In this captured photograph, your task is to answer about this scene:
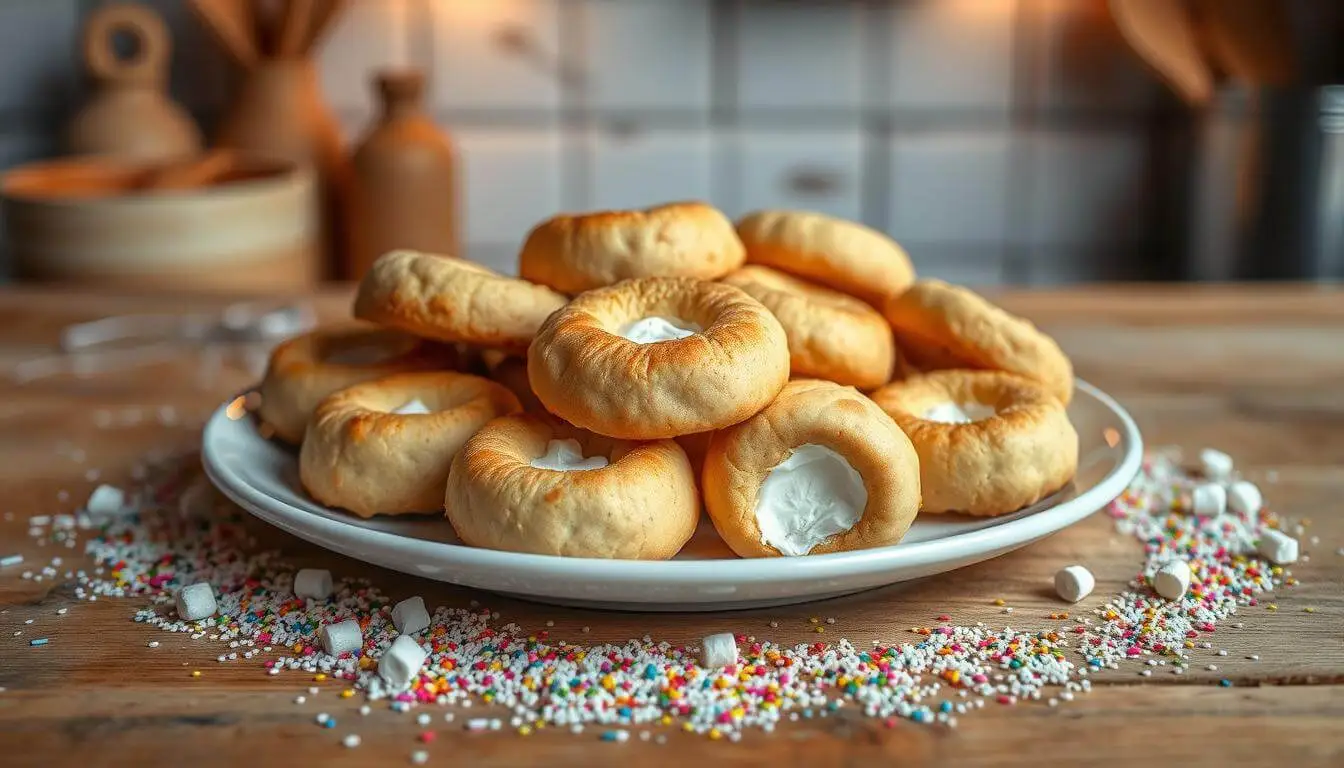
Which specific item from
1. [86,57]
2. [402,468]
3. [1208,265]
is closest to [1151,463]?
[402,468]

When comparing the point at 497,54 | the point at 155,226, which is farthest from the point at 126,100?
the point at 497,54

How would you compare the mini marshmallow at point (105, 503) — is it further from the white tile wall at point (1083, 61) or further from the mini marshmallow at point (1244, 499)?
the white tile wall at point (1083, 61)

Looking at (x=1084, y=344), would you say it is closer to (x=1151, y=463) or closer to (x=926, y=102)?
(x=1151, y=463)

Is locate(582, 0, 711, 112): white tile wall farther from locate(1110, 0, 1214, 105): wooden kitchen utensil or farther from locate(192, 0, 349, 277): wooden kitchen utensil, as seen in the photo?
locate(1110, 0, 1214, 105): wooden kitchen utensil

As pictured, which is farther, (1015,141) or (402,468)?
(1015,141)

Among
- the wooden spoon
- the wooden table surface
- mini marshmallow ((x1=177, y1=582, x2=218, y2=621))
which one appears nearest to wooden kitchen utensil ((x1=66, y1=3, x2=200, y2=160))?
the wooden spoon

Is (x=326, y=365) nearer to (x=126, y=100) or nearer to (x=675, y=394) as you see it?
(x=675, y=394)

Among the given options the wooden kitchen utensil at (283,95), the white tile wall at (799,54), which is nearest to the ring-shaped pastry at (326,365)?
the wooden kitchen utensil at (283,95)
